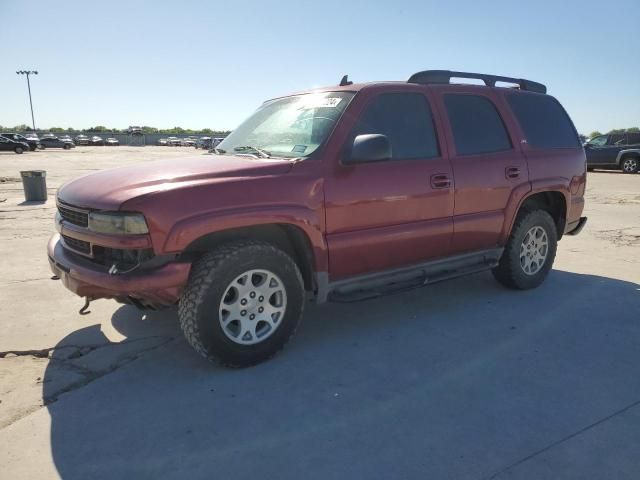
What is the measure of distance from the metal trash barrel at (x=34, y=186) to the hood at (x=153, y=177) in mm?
8562

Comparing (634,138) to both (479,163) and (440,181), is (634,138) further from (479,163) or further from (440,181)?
(440,181)

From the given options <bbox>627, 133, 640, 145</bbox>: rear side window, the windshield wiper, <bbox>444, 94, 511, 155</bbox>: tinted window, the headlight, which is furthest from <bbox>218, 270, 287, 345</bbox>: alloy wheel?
<bbox>627, 133, 640, 145</bbox>: rear side window

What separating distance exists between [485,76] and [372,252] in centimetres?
229

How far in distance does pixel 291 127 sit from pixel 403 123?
89cm

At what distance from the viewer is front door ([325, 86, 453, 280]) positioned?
11.6 feet

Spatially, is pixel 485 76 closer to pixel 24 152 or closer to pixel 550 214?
pixel 550 214

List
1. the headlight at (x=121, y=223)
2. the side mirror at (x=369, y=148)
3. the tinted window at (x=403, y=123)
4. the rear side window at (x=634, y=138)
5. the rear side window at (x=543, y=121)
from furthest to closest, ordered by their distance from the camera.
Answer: the rear side window at (x=634, y=138) → the rear side window at (x=543, y=121) → the tinted window at (x=403, y=123) → the side mirror at (x=369, y=148) → the headlight at (x=121, y=223)

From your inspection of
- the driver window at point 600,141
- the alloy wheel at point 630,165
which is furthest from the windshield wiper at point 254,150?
the driver window at point 600,141

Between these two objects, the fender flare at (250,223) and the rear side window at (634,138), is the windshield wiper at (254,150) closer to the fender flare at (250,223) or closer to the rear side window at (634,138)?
the fender flare at (250,223)

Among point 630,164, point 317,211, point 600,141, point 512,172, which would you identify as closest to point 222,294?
point 317,211

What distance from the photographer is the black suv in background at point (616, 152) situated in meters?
19.0

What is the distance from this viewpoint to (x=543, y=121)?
5035mm

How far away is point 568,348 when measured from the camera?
362 cm

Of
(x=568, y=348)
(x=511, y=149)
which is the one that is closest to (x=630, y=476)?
(x=568, y=348)
